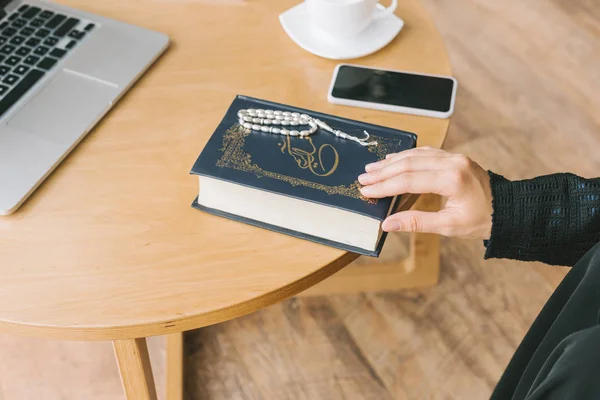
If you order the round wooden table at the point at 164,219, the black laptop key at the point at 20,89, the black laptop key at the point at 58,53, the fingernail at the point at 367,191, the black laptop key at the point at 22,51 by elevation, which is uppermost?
the black laptop key at the point at 22,51

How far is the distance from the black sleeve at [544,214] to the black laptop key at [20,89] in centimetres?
56

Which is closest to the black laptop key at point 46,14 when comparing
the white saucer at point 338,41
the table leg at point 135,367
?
the white saucer at point 338,41

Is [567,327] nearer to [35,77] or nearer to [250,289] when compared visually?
[250,289]

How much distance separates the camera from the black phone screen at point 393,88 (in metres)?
0.79

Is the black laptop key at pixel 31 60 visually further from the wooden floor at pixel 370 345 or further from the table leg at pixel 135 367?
→ the wooden floor at pixel 370 345

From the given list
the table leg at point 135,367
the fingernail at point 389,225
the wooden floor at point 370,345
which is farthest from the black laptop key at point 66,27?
the wooden floor at point 370,345

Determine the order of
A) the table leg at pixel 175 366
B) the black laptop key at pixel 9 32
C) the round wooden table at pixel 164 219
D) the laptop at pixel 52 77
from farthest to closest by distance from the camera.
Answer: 1. the table leg at pixel 175 366
2. the black laptop key at pixel 9 32
3. the laptop at pixel 52 77
4. the round wooden table at pixel 164 219

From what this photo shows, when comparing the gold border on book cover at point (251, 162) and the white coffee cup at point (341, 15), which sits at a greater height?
the white coffee cup at point (341, 15)

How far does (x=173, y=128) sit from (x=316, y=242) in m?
0.25

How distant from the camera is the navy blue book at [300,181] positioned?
623 mm

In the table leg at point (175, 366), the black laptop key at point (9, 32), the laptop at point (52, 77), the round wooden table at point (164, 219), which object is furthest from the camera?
the table leg at point (175, 366)

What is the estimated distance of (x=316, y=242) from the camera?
652 millimetres

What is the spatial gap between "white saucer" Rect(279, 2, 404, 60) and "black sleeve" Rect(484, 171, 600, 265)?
0.28 metres

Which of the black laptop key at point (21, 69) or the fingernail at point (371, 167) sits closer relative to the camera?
the fingernail at point (371, 167)
